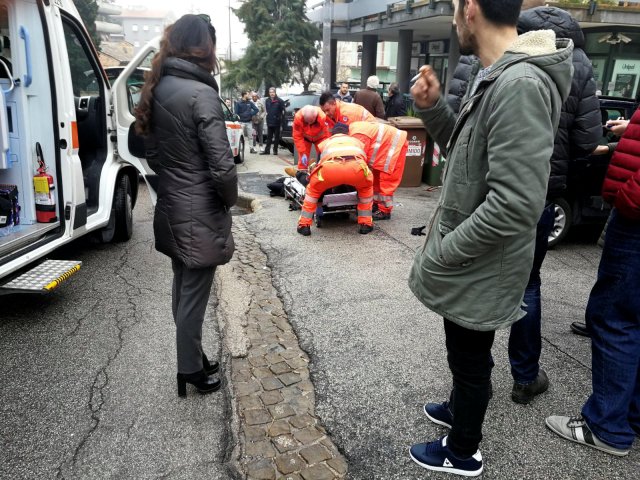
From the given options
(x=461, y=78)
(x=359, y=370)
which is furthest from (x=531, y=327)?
(x=461, y=78)

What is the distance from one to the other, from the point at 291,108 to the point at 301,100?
695 millimetres

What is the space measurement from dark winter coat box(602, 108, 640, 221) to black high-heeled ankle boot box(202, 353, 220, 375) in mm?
2371

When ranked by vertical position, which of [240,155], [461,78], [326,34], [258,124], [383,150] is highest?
[326,34]

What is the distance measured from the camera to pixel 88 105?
5.50 m

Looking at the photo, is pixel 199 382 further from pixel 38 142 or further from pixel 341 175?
pixel 341 175

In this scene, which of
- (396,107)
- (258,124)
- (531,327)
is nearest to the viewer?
(531,327)

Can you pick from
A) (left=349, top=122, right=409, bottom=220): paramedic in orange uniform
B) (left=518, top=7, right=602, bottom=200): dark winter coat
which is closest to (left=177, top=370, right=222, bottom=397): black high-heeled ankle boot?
(left=518, top=7, right=602, bottom=200): dark winter coat

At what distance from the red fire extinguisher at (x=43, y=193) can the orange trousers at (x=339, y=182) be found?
2.68 m

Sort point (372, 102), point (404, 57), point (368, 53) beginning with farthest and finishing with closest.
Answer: point (368, 53) < point (404, 57) < point (372, 102)

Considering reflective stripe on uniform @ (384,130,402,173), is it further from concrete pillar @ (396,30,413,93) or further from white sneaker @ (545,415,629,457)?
concrete pillar @ (396,30,413,93)

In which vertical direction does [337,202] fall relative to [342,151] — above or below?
below

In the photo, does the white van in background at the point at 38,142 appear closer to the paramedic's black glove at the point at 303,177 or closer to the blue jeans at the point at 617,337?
the paramedic's black glove at the point at 303,177

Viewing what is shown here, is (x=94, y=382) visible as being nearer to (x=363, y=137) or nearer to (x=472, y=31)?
(x=472, y=31)

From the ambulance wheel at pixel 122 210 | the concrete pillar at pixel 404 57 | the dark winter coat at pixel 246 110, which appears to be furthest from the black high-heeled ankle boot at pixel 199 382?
the concrete pillar at pixel 404 57
